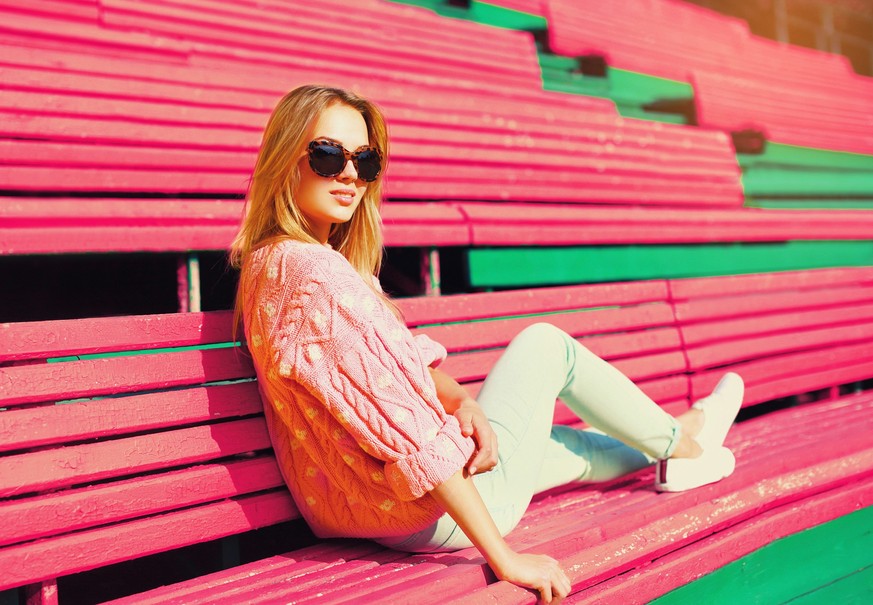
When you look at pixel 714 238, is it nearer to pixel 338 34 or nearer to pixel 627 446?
pixel 627 446

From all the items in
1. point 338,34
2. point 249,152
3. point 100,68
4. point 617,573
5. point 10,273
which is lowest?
point 617,573

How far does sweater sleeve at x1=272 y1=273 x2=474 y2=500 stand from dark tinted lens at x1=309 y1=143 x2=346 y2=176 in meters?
0.28

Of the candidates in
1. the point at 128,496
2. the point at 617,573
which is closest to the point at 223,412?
the point at 128,496

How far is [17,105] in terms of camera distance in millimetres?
2424

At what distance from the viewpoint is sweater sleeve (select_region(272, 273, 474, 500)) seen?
154 cm

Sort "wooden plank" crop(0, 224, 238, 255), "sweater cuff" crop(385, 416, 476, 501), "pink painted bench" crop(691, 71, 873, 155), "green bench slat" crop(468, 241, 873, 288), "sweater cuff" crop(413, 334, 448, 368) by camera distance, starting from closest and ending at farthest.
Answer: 1. "sweater cuff" crop(385, 416, 476, 501)
2. "sweater cuff" crop(413, 334, 448, 368)
3. "wooden plank" crop(0, 224, 238, 255)
4. "green bench slat" crop(468, 241, 873, 288)
5. "pink painted bench" crop(691, 71, 873, 155)

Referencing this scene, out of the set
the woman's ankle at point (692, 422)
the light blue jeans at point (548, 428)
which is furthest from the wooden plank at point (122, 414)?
the woman's ankle at point (692, 422)

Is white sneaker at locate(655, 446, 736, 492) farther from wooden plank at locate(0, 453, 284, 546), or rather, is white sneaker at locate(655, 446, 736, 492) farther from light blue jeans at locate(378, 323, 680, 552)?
wooden plank at locate(0, 453, 284, 546)

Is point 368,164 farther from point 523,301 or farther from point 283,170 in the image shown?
point 523,301

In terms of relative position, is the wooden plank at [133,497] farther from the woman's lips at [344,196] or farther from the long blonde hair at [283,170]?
the woman's lips at [344,196]

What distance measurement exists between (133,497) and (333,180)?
2.55ft

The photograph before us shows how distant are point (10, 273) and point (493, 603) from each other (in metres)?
2.05

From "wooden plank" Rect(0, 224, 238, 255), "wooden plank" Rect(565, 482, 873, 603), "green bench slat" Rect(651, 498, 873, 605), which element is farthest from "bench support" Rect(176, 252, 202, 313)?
"green bench slat" Rect(651, 498, 873, 605)

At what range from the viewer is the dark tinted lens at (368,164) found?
181 cm
